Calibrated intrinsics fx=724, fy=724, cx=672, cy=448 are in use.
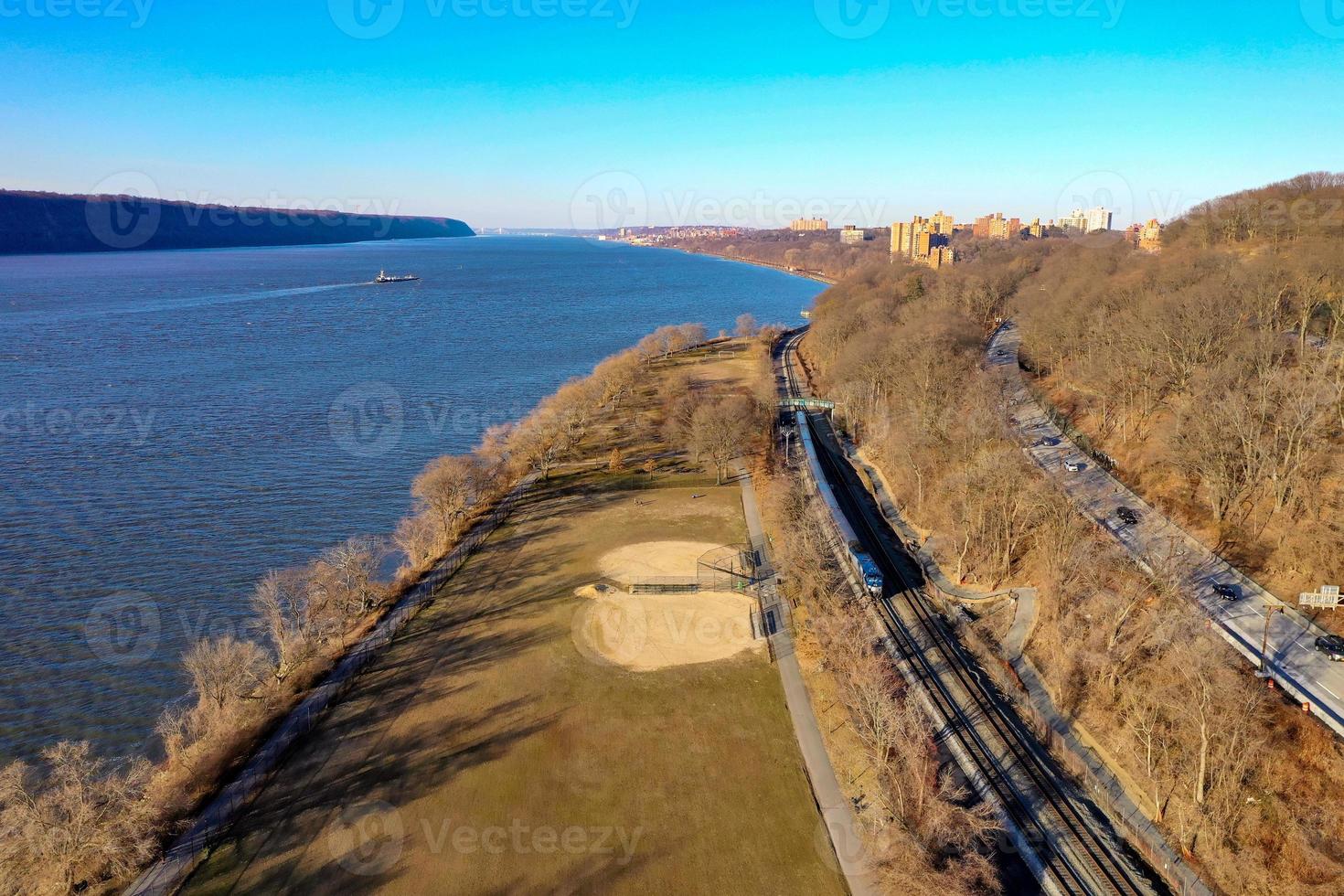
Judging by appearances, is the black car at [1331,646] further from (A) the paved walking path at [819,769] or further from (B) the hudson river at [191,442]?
(B) the hudson river at [191,442]

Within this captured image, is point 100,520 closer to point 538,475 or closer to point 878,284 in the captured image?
point 538,475

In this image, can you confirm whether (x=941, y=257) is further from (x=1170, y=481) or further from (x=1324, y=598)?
(x=1324, y=598)

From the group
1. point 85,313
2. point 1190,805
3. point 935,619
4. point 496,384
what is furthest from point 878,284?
point 85,313

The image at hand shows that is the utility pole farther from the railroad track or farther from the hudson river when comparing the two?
the hudson river

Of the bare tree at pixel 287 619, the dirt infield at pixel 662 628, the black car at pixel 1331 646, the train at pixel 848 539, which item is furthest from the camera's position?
the train at pixel 848 539

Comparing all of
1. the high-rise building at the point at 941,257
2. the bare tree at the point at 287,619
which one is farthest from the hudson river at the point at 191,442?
the high-rise building at the point at 941,257
